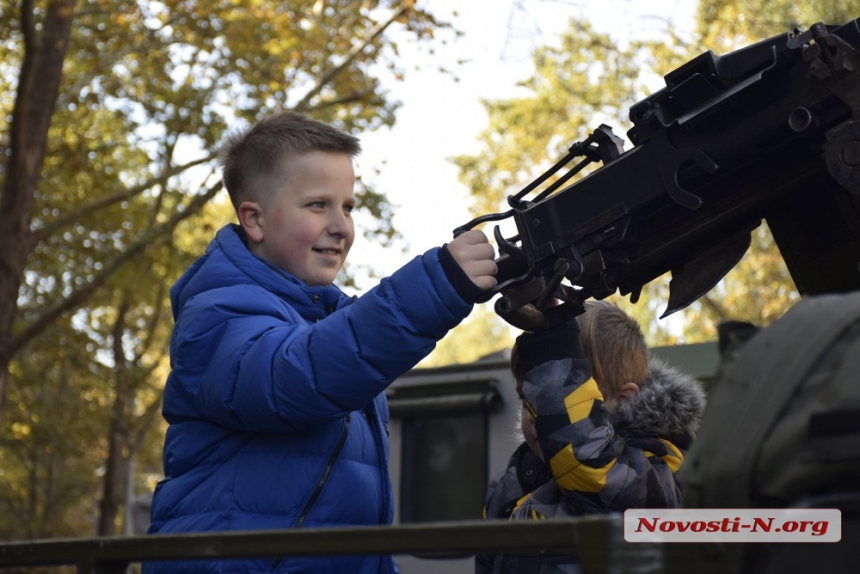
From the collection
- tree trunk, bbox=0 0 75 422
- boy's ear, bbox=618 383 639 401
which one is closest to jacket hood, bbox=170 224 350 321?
boy's ear, bbox=618 383 639 401

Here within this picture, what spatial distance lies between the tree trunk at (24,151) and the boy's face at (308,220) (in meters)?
6.13

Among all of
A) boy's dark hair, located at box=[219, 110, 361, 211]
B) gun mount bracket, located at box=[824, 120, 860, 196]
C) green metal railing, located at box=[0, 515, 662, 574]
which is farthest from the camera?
boy's dark hair, located at box=[219, 110, 361, 211]

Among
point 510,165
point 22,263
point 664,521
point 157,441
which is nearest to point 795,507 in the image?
point 664,521

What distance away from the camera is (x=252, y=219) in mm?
2852

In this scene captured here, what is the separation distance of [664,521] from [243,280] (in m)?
1.62

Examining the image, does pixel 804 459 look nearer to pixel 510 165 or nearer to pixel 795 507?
pixel 795 507

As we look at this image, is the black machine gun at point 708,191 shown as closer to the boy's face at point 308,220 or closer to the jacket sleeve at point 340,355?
the jacket sleeve at point 340,355

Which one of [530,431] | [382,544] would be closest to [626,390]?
[530,431]

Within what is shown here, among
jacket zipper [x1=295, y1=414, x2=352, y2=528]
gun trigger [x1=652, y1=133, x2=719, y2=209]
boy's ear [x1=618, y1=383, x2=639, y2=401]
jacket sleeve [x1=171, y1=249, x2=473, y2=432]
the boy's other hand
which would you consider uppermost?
gun trigger [x1=652, y1=133, x2=719, y2=209]

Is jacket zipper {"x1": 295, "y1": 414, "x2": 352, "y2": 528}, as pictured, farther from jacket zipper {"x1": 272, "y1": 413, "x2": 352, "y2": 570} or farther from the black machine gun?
the black machine gun

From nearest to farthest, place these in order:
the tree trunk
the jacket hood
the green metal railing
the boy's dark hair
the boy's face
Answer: the green metal railing
the jacket hood
the boy's face
the boy's dark hair
the tree trunk

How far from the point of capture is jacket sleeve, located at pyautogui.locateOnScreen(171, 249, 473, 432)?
223cm

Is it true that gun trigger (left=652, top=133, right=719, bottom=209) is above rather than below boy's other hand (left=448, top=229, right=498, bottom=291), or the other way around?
above

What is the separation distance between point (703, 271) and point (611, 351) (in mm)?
555
